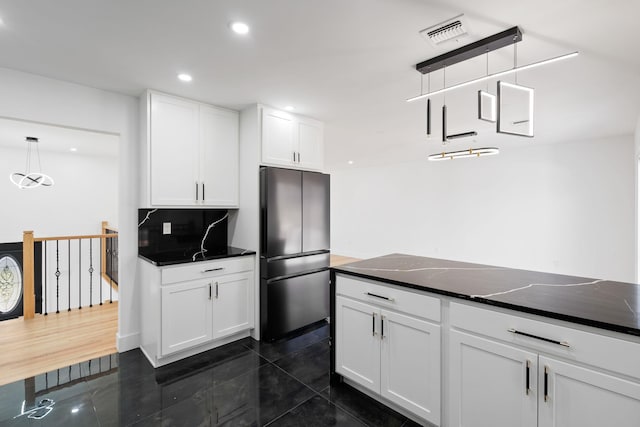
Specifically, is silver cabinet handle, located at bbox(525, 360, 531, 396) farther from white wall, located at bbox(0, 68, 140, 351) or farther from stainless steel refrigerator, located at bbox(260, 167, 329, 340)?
white wall, located at bbox(0, 68, 140, 351)

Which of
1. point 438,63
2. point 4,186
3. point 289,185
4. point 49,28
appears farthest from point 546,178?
point 4,186

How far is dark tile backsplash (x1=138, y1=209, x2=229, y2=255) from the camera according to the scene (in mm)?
3084

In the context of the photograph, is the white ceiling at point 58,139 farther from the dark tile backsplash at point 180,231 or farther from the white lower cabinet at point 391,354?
the white lower cabinet at point 391,354

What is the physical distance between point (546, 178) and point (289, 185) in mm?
5025

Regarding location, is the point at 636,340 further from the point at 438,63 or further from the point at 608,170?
the point at 608,170

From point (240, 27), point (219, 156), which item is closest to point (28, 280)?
point (219, 156)

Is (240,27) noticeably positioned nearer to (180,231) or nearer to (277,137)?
(277,137)

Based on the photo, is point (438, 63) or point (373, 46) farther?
point (438, 63)

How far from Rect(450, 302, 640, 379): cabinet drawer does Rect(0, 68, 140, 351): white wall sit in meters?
2.96

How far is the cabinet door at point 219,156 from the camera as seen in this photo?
10.3 ft

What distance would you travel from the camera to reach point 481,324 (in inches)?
61.6

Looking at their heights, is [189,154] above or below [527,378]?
above

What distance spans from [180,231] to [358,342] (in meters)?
2.32

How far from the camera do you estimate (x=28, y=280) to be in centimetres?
382
